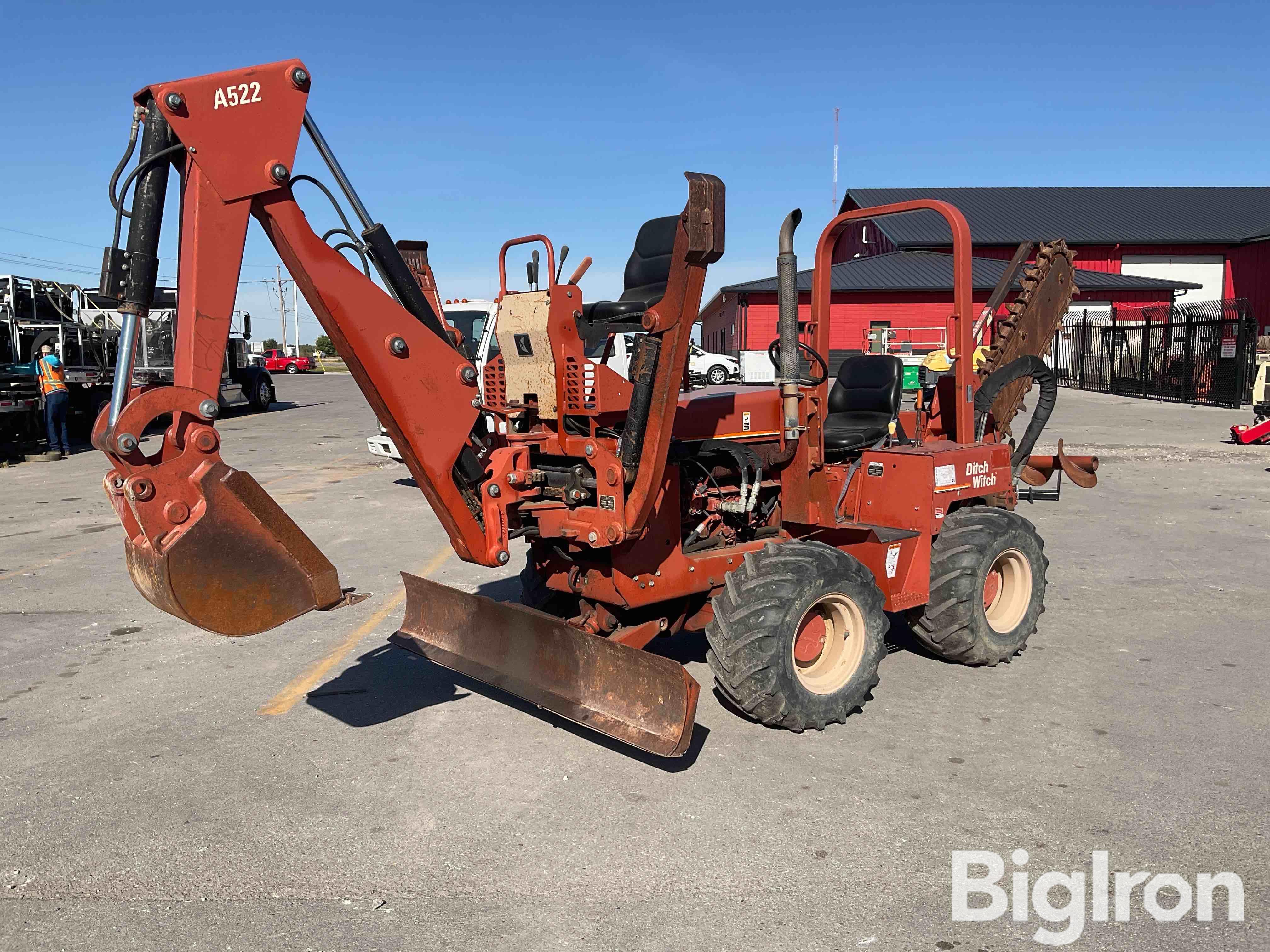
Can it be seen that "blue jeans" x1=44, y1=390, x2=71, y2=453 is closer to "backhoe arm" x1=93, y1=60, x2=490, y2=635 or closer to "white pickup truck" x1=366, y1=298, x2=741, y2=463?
"white pickup truck" x1=366, y1=298, x2=741, y2=463

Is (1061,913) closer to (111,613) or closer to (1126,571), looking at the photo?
(1126,571)

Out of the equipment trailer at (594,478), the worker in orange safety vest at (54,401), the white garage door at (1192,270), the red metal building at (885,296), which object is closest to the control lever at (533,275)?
the equipment trailer at (594,478)

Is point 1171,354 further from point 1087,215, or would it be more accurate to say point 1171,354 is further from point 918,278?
point 1087,215

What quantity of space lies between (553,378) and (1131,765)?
3147 mm

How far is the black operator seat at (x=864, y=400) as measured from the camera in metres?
6.02

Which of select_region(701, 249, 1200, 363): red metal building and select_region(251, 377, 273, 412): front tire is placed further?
select_region(701, 249, 1200, 363): red metal building

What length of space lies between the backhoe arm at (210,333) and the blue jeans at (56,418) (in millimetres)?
16044

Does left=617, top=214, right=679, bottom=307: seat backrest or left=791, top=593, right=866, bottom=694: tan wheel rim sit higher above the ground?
left=617, top=214, right=679, bottom=307: seat backrest

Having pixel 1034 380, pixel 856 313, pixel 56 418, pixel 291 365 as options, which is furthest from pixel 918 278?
pixel 291 365

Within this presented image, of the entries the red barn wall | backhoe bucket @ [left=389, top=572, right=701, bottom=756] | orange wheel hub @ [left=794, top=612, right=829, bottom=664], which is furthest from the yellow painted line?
the red barn wall

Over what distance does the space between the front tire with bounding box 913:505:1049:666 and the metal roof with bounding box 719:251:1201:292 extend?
88.4 feet

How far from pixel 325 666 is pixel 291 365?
54.5 meters

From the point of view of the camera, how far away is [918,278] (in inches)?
1363

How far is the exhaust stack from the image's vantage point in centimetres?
466
